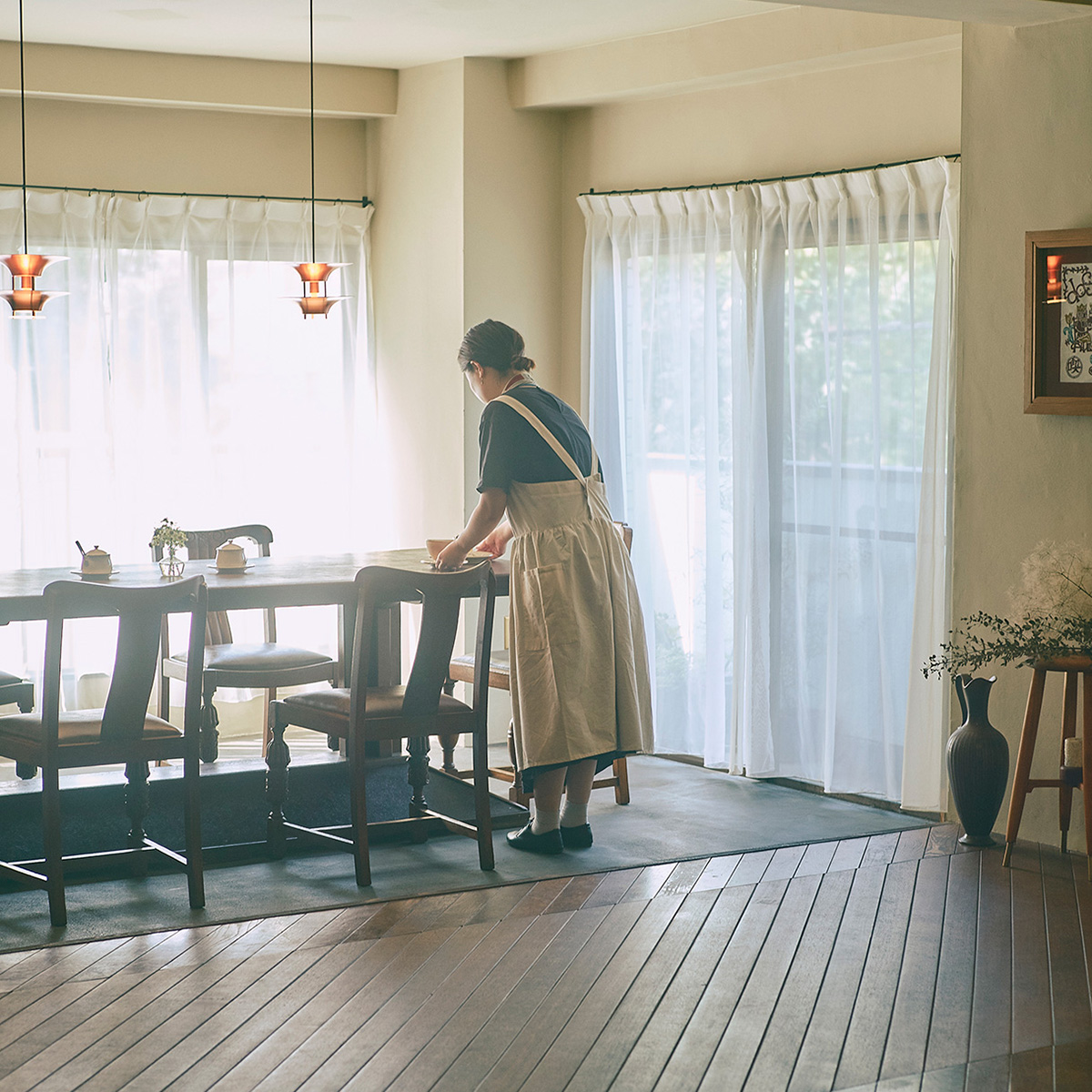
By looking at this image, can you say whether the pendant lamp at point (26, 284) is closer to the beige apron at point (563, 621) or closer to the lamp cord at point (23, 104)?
the lamp cord at point (23, 104)

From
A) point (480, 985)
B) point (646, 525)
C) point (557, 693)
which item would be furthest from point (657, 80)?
point (480, 985)

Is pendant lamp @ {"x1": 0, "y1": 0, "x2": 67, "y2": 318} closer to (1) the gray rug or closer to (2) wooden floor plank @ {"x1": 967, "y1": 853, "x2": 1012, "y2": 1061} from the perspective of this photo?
(1) the gray rug

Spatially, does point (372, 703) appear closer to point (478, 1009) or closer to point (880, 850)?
point (478, 1009)

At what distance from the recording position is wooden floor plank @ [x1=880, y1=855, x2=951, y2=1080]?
282cm

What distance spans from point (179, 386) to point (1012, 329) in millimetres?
3423

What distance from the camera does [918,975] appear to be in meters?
3.22

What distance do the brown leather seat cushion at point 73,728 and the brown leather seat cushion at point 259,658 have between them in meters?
0.88

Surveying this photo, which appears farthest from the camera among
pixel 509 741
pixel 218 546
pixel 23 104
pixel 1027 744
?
pixel 23 104

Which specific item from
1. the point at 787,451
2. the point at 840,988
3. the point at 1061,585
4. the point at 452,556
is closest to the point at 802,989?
the point at 840,988

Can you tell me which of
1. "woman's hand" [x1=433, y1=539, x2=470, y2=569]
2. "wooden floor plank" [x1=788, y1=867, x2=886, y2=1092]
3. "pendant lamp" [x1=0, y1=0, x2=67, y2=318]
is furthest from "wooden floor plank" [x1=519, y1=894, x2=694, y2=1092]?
"pendant lamp" [x1=0, y1=0, x2=67, y2=318]

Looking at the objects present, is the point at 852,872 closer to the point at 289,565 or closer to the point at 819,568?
the point at 819,568

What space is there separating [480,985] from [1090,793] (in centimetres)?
181

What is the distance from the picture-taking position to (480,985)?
125 inches

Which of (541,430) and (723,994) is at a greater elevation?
(541,430)
